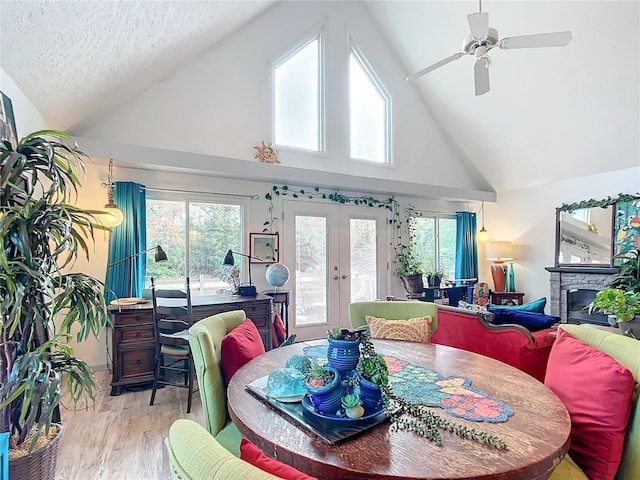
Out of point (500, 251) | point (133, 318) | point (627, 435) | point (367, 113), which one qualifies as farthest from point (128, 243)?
point (500, 251)

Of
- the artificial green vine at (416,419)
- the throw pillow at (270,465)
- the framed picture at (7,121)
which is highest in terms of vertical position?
the framed picture at (7,121)

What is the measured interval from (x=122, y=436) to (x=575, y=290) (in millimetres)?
6216

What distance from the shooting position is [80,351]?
12.8 feet

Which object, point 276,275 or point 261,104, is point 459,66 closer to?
point 261,104

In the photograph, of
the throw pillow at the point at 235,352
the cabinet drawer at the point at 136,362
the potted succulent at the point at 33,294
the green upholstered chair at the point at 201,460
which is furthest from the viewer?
the cabinet drawer at the point at 136,362

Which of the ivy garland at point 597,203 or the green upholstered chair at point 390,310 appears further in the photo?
the ivy garland at point 597,203

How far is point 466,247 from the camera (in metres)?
6.77

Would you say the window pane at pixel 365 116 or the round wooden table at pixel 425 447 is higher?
the window pane at pixel 365 116

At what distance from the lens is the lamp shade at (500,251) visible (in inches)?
253

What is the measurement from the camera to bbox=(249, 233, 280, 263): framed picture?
4820 mm

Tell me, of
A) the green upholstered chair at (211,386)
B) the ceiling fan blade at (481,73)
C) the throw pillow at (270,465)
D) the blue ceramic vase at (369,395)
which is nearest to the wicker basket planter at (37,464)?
the green upholstered chair at (211,386)

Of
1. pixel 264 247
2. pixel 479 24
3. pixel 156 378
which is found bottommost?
pixel 156 378

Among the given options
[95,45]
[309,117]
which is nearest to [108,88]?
[95,45]

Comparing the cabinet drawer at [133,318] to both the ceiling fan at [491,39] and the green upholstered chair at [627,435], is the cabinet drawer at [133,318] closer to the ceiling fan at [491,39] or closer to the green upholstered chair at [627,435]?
the green upholstered chair at [627,435]
